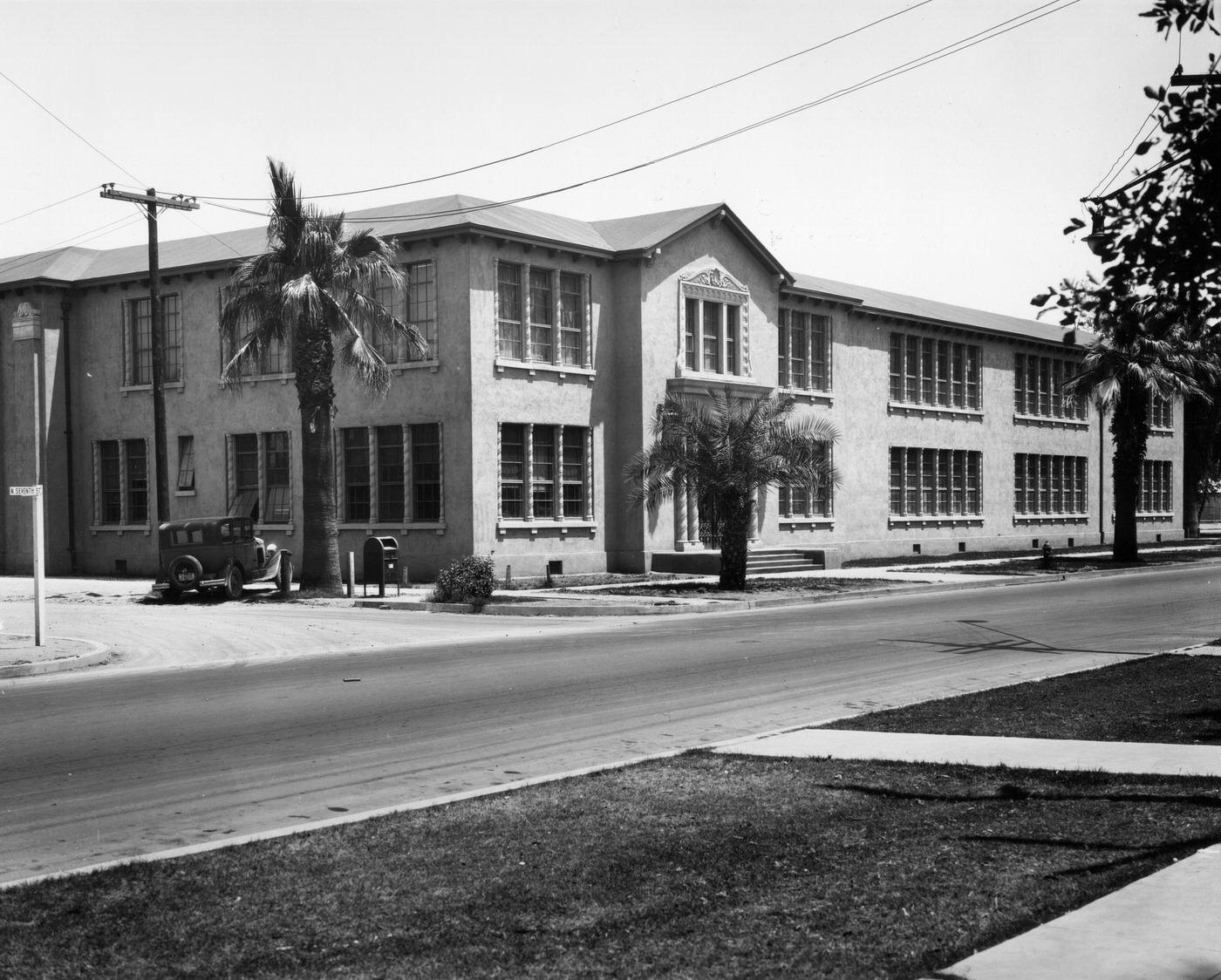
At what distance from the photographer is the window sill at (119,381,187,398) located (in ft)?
122

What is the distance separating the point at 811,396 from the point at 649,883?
37.0 m

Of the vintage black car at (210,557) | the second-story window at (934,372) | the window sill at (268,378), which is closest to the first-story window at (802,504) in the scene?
the second-story window at (934,372)

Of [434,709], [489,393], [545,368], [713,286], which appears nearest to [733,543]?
[489,393]

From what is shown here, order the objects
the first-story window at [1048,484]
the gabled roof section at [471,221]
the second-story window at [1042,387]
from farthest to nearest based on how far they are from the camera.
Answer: the second-story window at [1042,387]
the first-story window at [1048,484]
the gabled roof section at [471,221]

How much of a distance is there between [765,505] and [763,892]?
3401 centimetres

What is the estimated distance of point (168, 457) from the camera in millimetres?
37375

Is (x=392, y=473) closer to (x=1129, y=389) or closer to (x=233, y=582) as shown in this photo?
(x=233, y=582)

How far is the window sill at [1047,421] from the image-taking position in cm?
5253

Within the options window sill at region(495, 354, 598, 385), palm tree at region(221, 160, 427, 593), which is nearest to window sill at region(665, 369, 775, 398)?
window sill at region(495, 354, 598, 385)

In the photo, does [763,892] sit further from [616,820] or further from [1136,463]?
[1136,463]

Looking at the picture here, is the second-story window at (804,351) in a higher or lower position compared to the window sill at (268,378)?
higher

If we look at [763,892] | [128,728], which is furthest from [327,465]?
[763,892]

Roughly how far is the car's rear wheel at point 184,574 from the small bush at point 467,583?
17.3 feet

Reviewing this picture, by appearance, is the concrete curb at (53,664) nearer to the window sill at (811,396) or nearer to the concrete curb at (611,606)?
the concrete curb at (611,606)
